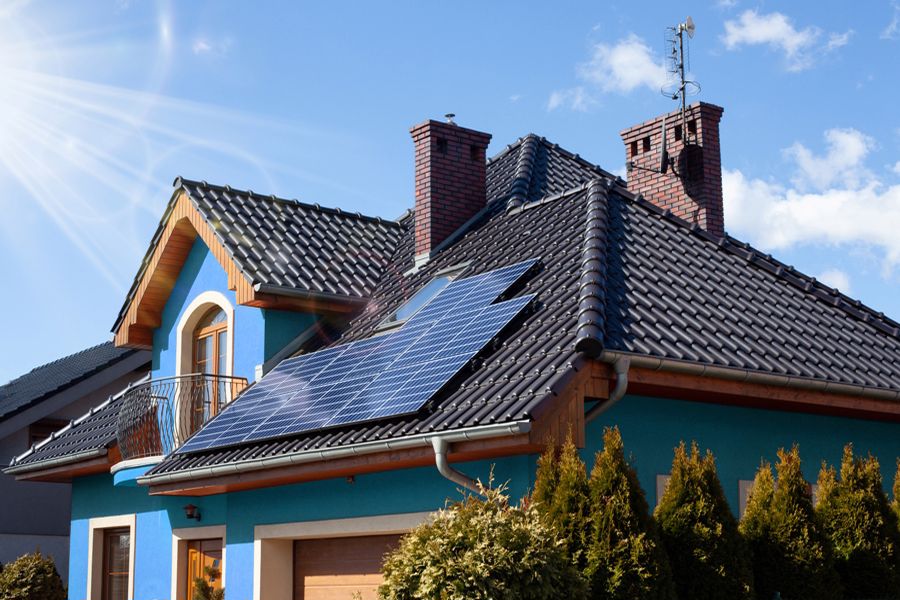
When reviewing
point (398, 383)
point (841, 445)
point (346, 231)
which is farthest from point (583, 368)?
point (346, 231)

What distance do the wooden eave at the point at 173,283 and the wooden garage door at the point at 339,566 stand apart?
3635mm

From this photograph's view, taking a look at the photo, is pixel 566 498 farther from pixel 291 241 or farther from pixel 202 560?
pixel 291 241

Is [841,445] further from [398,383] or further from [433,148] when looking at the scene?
[433,148]

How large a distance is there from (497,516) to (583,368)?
201 cm

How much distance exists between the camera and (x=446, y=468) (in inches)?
444

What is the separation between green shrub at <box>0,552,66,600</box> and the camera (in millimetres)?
19016

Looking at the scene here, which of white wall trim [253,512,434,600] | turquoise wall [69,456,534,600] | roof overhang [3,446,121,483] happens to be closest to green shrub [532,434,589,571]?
turquoise wall [69,456,534,600]

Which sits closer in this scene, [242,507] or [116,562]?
[242,507]

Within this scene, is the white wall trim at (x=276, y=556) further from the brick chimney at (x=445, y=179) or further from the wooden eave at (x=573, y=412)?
the brick chimney at (x=445, y=179)

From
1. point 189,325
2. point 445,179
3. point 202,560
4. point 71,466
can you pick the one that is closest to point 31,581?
point 71,466

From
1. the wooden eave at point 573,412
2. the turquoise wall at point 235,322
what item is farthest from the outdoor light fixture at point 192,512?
the turquoise wall at point 235,322

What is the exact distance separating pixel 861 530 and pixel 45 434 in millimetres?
19064

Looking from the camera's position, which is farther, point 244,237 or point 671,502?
point 244,237

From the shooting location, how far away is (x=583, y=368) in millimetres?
11234
